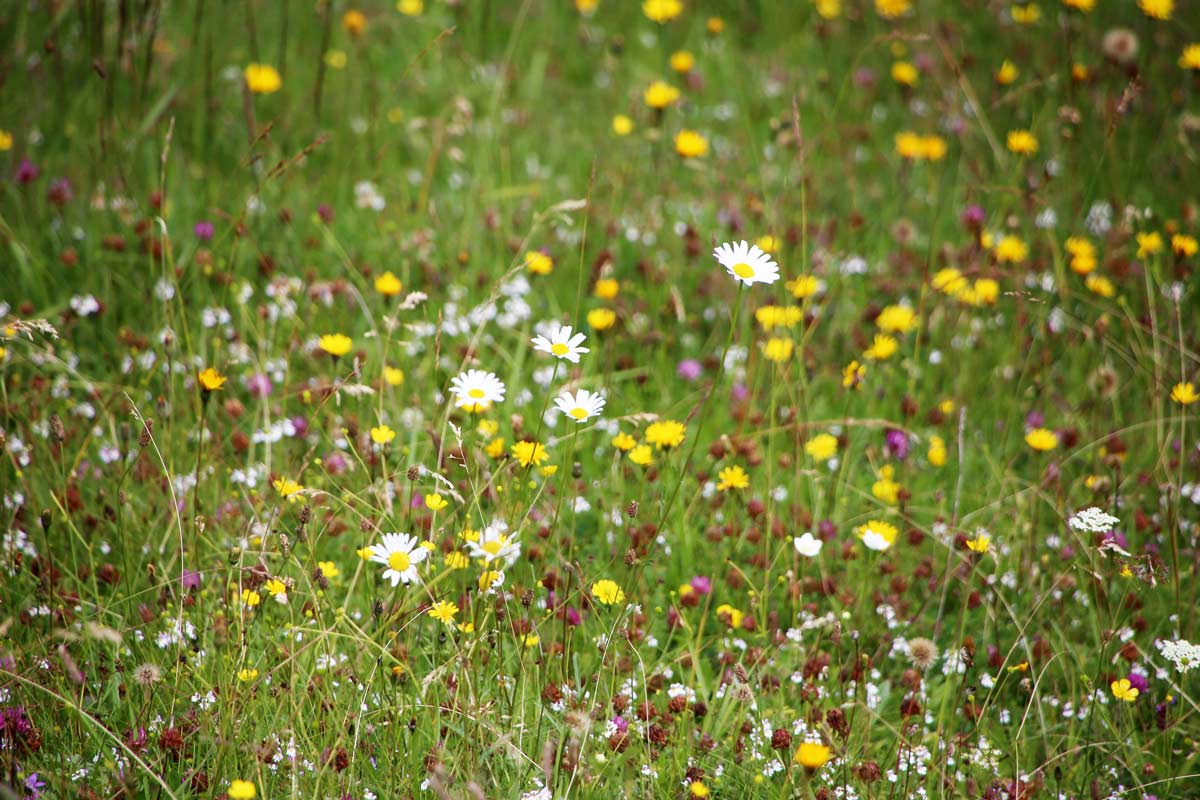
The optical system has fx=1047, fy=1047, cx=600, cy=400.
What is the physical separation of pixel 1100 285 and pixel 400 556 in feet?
8.80

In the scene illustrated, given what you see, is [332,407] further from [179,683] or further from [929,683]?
[929,683]

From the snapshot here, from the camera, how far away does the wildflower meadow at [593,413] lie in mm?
2162

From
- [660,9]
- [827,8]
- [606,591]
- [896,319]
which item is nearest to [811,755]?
[606,591]

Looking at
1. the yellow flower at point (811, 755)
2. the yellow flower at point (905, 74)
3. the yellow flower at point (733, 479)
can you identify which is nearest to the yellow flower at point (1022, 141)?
the yellow flower at point (905, 74)

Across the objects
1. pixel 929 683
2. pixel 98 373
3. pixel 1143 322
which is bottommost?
pixel 929 683

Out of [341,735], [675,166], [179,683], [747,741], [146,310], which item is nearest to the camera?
[341,735]

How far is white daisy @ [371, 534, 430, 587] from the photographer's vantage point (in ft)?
6.67

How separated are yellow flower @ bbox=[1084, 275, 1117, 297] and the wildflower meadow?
0.04m

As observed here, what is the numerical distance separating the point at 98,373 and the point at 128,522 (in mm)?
730

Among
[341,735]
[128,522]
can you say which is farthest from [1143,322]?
[128,522]

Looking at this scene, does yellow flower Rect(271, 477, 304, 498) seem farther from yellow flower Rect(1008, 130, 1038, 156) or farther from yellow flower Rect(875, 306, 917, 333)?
yellow flower Rect(1008, 130, 1038, 156)

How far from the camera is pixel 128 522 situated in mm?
2645

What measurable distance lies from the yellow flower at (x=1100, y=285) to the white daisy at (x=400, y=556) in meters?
2.63

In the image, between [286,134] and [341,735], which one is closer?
[341,735]
